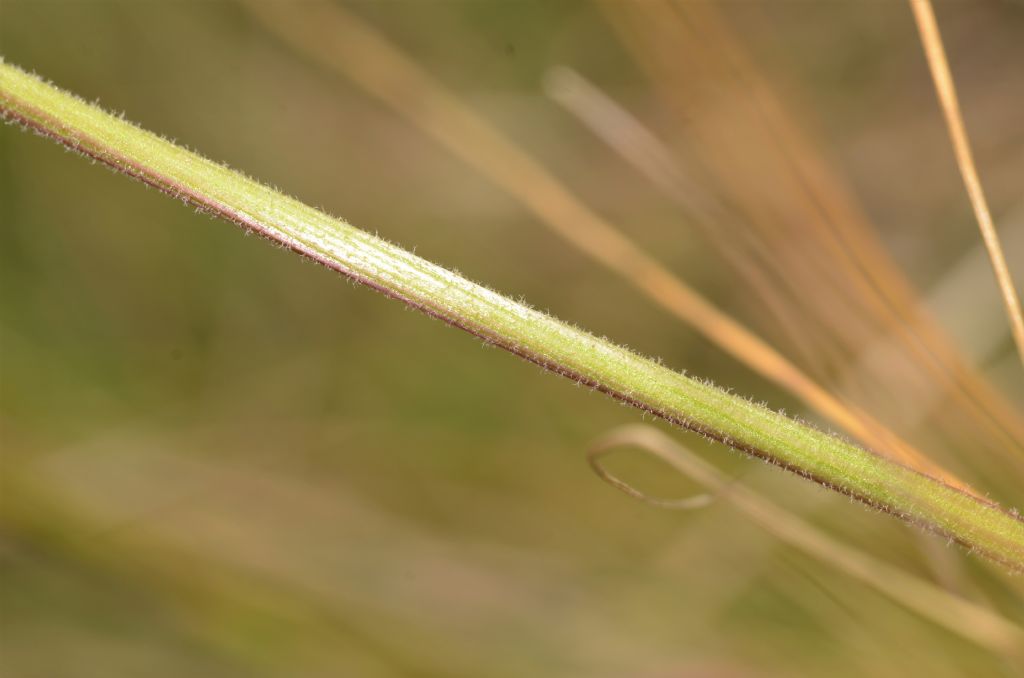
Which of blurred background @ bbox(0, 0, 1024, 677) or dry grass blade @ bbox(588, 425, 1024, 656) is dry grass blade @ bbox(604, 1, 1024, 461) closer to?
blurred background @ bbox(0, 0, 1024, 677)

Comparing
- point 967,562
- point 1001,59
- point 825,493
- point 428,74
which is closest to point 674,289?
point 825,493

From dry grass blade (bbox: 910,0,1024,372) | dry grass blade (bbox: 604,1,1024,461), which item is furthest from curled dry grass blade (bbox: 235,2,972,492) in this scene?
dry grass blade (bbox: 910,0,1024,372)

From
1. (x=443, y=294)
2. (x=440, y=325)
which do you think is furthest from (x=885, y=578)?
(x=440, y=325)

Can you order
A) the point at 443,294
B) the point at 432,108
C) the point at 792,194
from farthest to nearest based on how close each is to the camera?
the point at 432,108 → the point at 792,194 → the point at 443,294

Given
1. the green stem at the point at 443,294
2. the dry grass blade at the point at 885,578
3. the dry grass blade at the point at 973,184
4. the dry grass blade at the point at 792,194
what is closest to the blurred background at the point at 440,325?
the dry grass blade at the point at 792,194

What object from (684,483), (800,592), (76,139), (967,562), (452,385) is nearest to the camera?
(76,139)

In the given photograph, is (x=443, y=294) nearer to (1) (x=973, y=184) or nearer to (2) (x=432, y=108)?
(1) (x=973, y=184)

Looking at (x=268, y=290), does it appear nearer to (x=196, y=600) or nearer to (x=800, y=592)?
(x=196, y=600)

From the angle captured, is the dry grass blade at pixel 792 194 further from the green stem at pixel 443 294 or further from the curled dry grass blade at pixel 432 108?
the green stem at pixel 443 294
